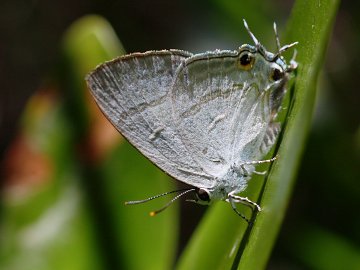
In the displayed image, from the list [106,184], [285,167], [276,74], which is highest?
[276,74]

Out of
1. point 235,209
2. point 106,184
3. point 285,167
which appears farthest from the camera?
point 106,184

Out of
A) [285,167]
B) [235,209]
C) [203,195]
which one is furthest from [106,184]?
A: [285,167]

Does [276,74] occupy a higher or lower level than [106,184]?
higher

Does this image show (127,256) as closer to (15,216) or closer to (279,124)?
(15,216)

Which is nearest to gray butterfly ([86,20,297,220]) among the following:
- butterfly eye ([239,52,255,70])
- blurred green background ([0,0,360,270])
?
butterfly eye ([239,52,255,70])

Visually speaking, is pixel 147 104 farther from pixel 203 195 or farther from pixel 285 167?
pixel 285 167

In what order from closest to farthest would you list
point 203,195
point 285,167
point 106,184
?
1. point 285,167
2. point 203,195
3. point 106,184

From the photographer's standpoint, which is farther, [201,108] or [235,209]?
[201,108]

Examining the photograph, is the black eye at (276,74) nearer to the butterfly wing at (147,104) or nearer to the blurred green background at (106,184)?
the butterfly wing at (147,104)
